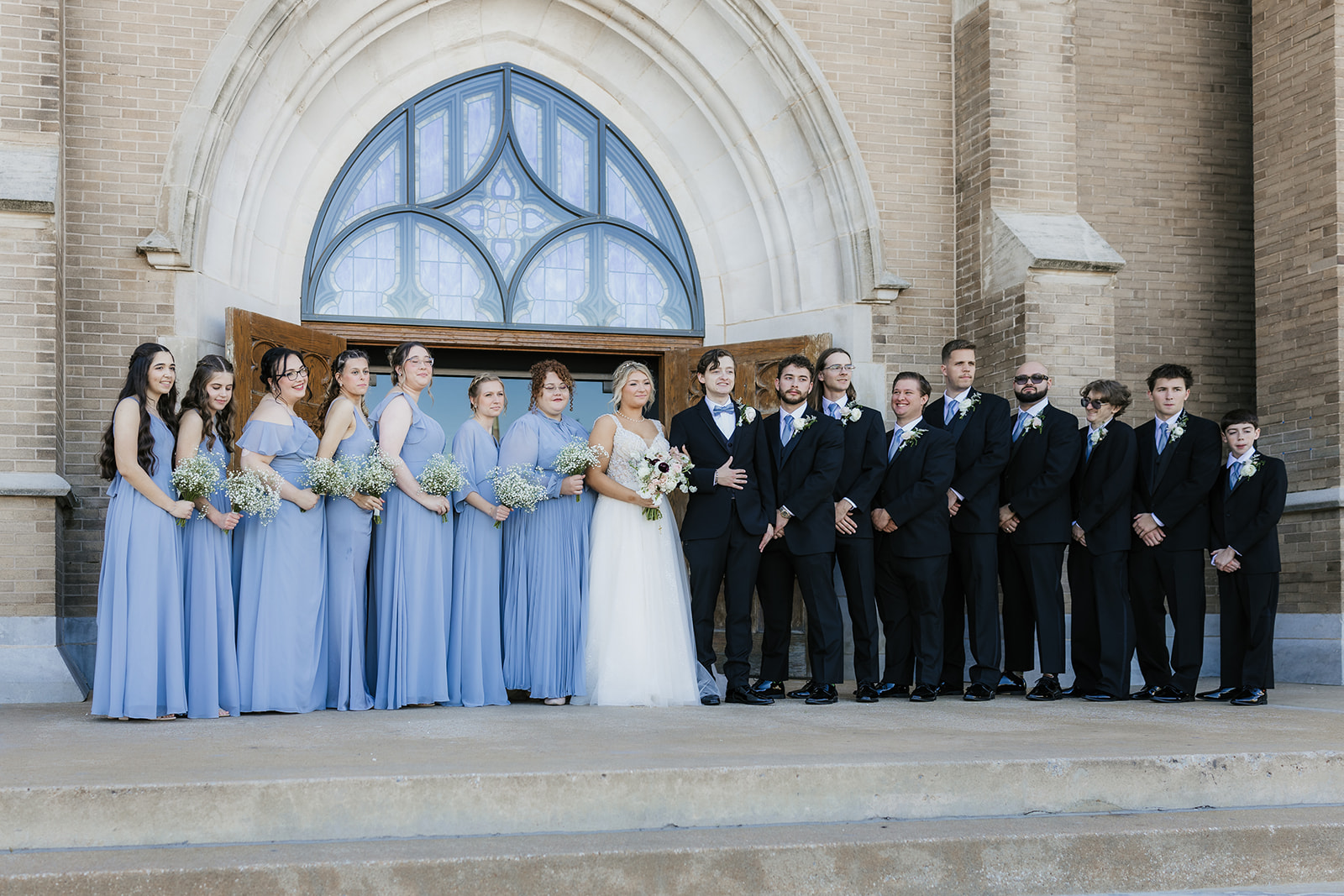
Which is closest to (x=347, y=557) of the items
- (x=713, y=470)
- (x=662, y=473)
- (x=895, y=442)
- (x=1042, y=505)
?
(x=662, y=473)

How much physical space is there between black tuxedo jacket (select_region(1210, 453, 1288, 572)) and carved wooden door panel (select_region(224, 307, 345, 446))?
5974 mm

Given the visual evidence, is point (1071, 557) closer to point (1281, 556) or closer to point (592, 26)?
point (1281, 556)

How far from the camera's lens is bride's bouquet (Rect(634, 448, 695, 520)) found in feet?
24.5

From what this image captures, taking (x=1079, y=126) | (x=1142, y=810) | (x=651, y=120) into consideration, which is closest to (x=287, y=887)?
(x=1142, y=810)

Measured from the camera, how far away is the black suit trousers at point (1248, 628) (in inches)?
313

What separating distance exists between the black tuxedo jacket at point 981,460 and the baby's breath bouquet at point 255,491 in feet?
13.3

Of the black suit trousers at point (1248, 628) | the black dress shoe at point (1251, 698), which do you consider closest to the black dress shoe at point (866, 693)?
the black dress shoe at point (1251, 698)

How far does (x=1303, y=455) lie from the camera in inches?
398

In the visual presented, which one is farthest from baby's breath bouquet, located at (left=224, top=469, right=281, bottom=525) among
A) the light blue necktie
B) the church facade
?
the light blue necktie

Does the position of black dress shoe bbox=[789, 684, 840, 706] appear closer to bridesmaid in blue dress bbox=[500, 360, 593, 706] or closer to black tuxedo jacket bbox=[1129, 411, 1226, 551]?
bridesmaid in blue dress bbox=[500, 360, 593, 706]

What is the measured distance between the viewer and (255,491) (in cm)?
703

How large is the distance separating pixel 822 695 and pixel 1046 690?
61.6 inches

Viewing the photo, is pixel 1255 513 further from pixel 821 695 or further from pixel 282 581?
pixel 282 581

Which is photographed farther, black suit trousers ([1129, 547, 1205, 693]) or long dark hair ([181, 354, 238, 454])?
black suit trousers ([1129, 547, 1205, 693])
